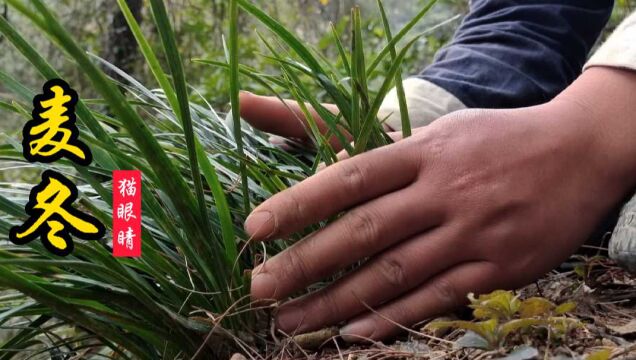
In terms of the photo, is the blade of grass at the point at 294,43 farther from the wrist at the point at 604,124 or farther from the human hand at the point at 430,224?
the wrist at the point at 604,124

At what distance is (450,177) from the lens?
2.12 ft

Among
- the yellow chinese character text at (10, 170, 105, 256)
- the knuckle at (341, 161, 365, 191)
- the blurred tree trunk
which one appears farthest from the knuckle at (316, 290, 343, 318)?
the blurred tree trunk

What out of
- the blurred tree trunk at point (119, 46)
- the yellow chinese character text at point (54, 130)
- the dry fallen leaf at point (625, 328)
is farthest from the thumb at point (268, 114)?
the blurred tree trunk at point (119, 46)

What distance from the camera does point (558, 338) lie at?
521 mm

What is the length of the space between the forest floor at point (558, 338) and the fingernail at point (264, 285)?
0.17ft

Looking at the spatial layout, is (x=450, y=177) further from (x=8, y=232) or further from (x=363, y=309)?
(x=8, y=232)

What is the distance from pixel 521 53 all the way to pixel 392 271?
Answer: 24.8 inches

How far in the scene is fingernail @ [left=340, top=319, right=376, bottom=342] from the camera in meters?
0.65

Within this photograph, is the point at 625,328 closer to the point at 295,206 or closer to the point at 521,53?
the point at 295,206

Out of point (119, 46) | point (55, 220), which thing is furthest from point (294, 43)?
point (119, 46)

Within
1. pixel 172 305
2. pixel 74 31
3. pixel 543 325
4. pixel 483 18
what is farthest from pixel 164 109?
pixel 74 31

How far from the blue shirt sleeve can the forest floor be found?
1.24 feet

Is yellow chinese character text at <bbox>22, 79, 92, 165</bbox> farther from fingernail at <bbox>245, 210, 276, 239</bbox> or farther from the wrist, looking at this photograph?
the wrist

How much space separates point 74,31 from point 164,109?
2.77m
